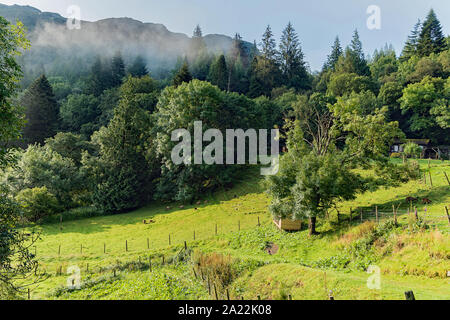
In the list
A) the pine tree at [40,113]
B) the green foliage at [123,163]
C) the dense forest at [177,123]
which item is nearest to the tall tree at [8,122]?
the dense forest at [177,123]

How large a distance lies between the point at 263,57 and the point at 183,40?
9452 centimetres

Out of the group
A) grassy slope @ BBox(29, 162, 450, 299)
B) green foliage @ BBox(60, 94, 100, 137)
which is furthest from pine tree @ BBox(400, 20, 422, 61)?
green foliage @ BBox(60, 94, 100, 137)

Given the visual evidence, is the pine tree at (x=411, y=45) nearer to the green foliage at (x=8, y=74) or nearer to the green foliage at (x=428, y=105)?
the green foliage at (x=428, y=105)

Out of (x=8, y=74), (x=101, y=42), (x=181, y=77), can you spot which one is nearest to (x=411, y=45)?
(x=181, y=77)

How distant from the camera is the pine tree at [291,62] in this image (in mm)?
83619

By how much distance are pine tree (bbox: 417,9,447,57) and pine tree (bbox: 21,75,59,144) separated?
307 feet

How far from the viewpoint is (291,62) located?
8819 centimetres

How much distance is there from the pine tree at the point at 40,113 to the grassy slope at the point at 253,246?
2969 centimetres

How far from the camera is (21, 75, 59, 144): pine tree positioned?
54844mm

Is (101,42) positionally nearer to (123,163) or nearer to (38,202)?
(123,163)

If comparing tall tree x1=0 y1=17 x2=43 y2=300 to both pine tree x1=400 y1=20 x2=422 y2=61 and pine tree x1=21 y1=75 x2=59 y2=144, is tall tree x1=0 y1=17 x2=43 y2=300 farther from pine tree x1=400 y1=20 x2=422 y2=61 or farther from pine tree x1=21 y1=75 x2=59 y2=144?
pine tree x1=400 y1=20 x2=422 y2=61

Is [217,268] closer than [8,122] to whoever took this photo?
No

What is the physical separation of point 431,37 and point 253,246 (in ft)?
278
